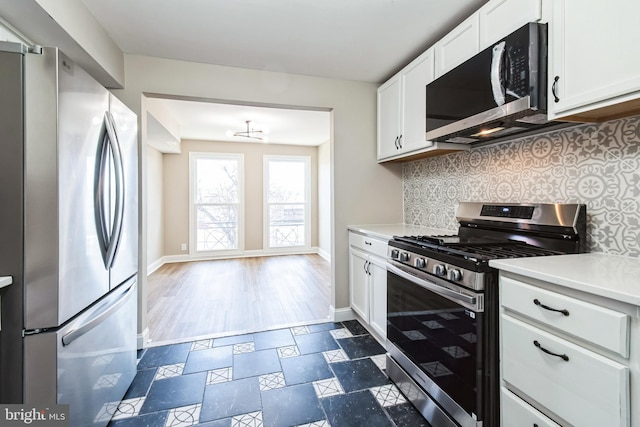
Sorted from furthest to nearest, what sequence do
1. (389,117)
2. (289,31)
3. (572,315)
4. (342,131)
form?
(342,131)
(389,117)
(289,31)
(572,315)

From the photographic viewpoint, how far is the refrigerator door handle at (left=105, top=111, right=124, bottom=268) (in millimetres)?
1537

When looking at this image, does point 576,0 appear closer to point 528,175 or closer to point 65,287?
point 528,175

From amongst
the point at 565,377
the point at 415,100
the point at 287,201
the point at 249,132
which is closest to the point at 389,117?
the point at 415,100

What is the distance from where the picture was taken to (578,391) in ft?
3.13

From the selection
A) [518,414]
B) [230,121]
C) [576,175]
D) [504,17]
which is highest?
[230,121]

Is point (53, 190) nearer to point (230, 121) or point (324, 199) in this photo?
point (230, 121)

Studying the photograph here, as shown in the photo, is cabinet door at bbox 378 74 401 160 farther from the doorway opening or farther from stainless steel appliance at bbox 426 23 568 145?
the doorway opening

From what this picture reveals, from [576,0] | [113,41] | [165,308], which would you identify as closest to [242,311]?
[165,308]

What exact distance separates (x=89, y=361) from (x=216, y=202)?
16.1ft

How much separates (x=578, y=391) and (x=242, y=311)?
2.82m

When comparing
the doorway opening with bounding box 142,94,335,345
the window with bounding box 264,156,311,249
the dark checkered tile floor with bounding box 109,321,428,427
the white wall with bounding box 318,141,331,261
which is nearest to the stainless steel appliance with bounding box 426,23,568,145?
the dark checkered tile floor with bounding box 109,321,428,427

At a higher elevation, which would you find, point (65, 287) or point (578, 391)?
point (65, 287)

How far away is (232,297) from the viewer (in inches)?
142

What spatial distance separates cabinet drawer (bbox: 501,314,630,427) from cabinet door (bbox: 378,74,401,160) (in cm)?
178
